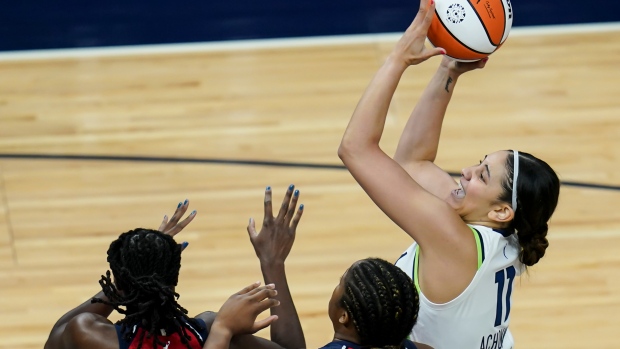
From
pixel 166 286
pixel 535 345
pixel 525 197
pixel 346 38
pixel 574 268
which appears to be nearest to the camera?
pixel 166 286

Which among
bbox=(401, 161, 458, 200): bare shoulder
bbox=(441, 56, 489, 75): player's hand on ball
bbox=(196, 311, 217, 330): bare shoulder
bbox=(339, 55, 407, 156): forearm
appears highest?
bbox=(339, 55, 407, 156): forearm

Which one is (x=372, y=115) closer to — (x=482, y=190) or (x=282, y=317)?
(x=482, y=190)

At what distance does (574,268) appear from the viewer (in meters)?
4.50

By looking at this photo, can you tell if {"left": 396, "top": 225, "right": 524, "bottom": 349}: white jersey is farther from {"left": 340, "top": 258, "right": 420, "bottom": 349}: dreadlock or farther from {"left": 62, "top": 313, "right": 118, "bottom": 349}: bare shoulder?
{"left": 62, "top": 313, "right": 118, "bottom": 349}: bare shoulder

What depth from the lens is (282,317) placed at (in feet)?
8.29

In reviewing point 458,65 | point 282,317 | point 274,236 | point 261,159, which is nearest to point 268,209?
point 274,236

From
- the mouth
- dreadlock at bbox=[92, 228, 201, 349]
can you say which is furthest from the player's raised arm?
dreadlock at bbox=[92, 228, 201, 349]

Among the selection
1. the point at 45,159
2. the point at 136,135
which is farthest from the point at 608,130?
the point at 45,159

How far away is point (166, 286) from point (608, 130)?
3.85 metres

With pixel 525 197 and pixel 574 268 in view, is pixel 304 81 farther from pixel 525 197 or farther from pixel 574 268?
pixel 525 197

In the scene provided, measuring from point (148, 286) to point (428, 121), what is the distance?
0.97 metres

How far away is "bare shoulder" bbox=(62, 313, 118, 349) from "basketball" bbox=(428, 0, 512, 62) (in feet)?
3.81

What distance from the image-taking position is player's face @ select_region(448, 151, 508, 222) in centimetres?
250

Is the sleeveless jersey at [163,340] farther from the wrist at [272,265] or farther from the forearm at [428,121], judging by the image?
the forearm at [428,121]
